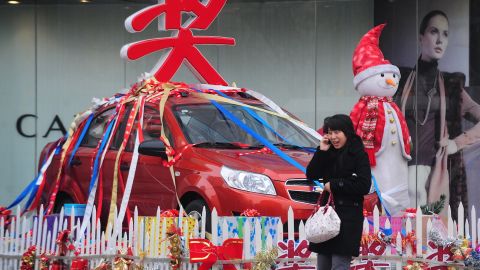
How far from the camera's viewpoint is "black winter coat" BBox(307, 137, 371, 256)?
27.1 ft

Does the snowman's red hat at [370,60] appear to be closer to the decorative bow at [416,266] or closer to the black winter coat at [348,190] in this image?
the decorative bow at [416,266]

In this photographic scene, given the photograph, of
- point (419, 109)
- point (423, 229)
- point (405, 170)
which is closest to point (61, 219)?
point (423, 229)

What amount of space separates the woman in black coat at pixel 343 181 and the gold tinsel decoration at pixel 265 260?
71cm

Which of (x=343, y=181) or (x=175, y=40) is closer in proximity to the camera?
(x=343, y=181)

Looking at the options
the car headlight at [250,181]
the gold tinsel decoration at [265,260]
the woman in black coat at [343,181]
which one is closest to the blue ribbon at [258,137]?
A: the car headlight at [250,181]

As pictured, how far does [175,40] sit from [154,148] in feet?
7.70

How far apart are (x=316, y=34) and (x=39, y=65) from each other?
4568 mm

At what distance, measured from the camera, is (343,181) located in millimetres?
8266

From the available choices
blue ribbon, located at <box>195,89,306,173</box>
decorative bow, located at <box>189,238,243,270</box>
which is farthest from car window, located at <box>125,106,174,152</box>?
decorative bow, located at <box>189,238,243,270</box>

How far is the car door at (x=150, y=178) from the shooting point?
35.9ft

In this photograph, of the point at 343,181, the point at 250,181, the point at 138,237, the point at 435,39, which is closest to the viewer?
the point at 343,181

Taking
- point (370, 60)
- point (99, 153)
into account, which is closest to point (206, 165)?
point (99, 153)

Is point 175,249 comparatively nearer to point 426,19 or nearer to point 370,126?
point 370,126

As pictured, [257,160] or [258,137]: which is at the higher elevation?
[258,137]
